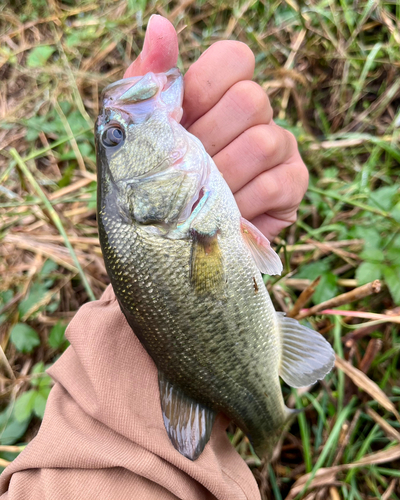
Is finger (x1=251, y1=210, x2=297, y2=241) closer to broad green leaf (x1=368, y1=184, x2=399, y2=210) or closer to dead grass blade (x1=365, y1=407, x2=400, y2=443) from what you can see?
broad green leaf (x1=368, y1=184, x2=399, y2=210)

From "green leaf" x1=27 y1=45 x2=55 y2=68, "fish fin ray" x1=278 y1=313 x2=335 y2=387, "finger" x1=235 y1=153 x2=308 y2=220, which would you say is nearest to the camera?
"fish fin ray" x1=278 y1=313 x2=335 y2=387

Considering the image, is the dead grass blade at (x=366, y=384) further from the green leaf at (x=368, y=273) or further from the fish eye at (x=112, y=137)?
the fish eye at (x=112, y=137)

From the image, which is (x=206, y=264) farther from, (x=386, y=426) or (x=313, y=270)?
(x=386, y=426)

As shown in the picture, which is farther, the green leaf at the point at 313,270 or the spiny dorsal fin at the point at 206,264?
the green leaf at the point at 313,270

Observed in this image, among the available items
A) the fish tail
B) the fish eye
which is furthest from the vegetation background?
the fish eye

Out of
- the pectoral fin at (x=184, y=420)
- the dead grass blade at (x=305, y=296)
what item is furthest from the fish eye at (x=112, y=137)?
the dead grass blade at (x=305, y=296)

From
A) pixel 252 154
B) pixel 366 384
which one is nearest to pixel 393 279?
pixel 366 384


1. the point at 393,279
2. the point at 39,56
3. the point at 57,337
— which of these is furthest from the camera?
the point at 39,56
